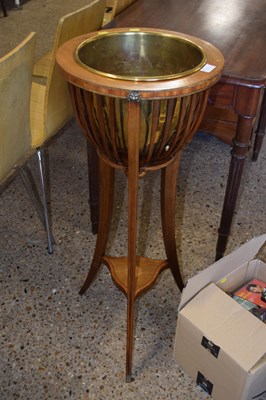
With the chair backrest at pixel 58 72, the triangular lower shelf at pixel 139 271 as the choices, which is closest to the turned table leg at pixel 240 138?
the triangular lower shelf at pixel 139 271

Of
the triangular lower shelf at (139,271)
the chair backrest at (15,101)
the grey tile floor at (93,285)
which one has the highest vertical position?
the chair backrest at (15,101)

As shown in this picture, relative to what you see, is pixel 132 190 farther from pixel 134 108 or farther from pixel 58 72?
pixel 58 72

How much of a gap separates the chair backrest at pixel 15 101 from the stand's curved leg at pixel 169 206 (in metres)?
0.44

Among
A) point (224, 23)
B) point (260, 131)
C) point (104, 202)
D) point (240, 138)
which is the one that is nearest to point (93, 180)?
A: point (104, 202)

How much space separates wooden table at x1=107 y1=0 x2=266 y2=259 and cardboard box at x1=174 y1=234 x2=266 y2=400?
0.26 m

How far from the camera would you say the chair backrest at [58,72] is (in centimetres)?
134

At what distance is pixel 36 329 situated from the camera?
56.7 inches

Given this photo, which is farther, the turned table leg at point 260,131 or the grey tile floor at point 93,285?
the turned table leg at point 260,131

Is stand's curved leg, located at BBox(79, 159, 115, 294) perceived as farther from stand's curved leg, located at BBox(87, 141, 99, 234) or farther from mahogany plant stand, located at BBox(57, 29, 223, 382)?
stand's curved leg, located at BBox(87, 141, 99, 234)

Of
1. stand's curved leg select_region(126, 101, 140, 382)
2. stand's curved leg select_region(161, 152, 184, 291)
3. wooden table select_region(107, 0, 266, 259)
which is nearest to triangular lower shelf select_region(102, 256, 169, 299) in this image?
stand's curved leg select_region(161, 152, 184, 291)

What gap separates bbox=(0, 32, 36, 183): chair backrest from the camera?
46.3 inches

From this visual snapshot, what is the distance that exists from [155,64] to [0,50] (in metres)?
2.35

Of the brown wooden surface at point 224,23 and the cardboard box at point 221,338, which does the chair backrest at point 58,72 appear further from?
the cardboard box at point 221,338

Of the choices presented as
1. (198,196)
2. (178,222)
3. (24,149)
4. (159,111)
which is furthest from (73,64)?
(198,196)
